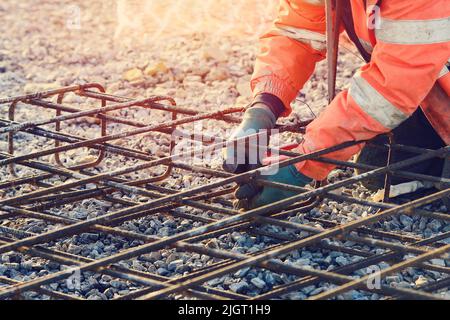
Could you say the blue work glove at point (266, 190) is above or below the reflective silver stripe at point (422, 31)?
below

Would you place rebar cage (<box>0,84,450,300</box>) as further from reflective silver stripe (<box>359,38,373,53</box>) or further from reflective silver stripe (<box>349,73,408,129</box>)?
reflective silver stripe (<box>359,38,373,53</box>)

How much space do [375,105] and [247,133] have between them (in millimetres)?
631

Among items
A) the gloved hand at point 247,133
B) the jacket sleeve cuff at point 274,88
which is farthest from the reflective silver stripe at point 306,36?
the gloved hand at point 247,133

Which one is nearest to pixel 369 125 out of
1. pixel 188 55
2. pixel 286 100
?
pixel 286 100

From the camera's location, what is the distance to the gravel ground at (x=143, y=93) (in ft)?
12.0

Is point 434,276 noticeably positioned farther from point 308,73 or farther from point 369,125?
point 308,73

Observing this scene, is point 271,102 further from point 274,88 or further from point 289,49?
point 289,49

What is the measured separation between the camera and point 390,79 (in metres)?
3.64

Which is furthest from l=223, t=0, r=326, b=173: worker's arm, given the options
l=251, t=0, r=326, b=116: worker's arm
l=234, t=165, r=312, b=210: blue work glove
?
l=234, t=165, r=312, b=210: blue work glove

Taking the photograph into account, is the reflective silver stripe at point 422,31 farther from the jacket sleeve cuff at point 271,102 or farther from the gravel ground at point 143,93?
the gravel ground at point 143,93

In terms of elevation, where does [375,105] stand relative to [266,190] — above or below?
above

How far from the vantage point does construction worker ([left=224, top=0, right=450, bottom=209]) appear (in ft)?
11.8

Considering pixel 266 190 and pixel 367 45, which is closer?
pixel 266 190

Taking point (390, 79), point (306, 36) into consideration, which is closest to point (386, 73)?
point (390, 79)
